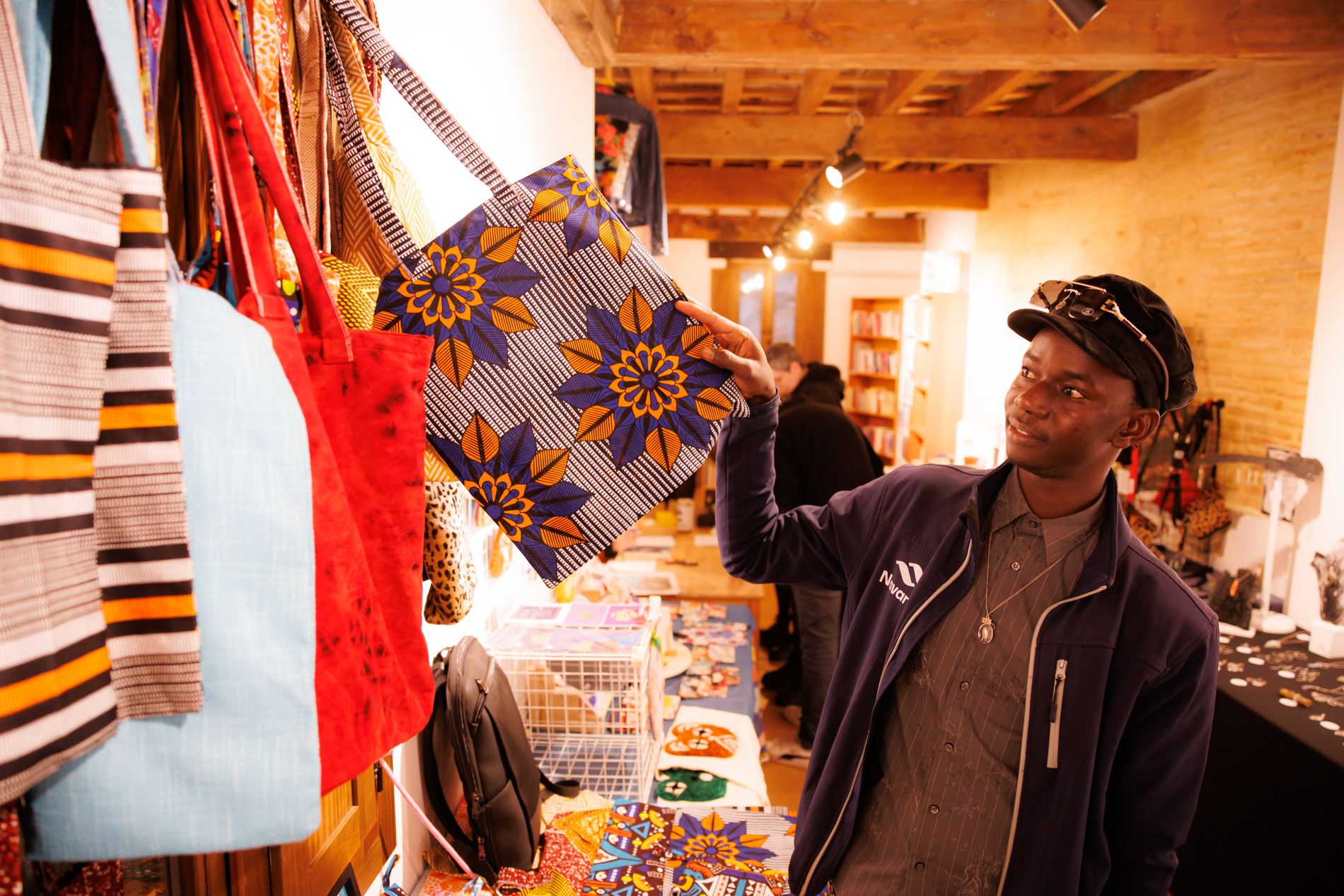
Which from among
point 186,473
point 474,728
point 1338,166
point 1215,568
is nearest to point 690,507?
point 1215,568

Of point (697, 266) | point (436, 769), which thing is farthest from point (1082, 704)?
point (697, 266)

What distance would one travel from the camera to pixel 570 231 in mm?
821

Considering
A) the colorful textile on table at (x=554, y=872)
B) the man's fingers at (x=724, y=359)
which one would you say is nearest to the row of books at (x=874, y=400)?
the colorful textile on table at (x=554, y=872)

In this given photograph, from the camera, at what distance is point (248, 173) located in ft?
1.81

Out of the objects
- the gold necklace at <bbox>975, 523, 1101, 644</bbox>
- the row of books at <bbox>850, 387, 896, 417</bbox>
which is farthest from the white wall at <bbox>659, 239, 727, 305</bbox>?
the gold necklace at <bbox>975, 523, 1101, 644</bbox>

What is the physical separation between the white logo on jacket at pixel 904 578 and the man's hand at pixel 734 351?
516mm

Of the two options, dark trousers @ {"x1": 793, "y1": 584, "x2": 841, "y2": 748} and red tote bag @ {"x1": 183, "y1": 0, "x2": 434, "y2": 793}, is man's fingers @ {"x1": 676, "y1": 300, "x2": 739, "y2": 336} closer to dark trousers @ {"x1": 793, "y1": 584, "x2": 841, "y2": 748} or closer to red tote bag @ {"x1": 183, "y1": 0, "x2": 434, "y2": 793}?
red tote bag @ {"x1": 183, "y1": 0, "x2": 434, "y2": 793}

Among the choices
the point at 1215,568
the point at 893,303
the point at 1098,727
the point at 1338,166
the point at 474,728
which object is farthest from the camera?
the point at 893,303

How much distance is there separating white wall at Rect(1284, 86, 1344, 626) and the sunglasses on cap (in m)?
3.13

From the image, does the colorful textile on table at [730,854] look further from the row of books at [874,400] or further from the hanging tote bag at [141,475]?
the row of books at [874,400]

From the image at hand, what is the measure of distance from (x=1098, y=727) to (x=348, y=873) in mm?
1110

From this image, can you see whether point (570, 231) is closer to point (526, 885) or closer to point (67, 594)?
point (67, 594)

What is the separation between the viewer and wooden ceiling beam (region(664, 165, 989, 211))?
7.61 m

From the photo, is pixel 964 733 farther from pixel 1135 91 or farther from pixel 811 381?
pixel 1135 91
